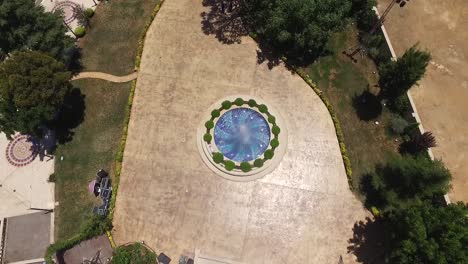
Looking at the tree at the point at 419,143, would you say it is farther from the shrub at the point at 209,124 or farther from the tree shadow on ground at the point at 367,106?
the shrub at the point at 209,124

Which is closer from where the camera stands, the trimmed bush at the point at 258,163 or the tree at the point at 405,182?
the tree at the point at 405,182

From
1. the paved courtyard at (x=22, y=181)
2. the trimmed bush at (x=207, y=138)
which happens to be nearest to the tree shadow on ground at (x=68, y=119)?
the paved courtyard at (x=22, y=181)

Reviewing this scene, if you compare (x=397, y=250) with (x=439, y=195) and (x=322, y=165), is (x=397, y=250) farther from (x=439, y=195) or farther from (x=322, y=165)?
(x=322, y=165)

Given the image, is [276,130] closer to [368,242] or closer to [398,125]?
[398,125]

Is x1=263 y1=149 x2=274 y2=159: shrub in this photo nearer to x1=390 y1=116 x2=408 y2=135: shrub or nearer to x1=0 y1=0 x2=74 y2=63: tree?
x1=390 y1=116 x2=408 y2=135: shrub

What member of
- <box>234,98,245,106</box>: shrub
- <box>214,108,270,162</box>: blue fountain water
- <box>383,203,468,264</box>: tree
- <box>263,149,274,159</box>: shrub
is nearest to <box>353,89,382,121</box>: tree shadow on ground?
<box>214,108,270,162</box>: blue fountain water

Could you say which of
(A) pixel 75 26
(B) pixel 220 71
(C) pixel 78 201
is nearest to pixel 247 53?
(B) pixel 220 71
